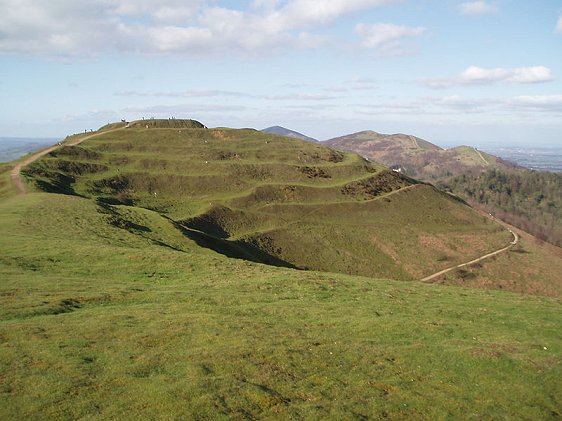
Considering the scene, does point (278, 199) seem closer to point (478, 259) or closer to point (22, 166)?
point (478, 259)

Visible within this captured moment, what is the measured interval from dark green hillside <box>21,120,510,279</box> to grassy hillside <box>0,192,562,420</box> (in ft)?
102

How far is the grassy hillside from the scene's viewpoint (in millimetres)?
14883

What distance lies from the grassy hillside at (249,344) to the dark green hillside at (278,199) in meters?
31.0

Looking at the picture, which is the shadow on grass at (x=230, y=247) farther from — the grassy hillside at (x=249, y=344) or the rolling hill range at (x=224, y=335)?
the grassy hillside at (x=249, y=344)

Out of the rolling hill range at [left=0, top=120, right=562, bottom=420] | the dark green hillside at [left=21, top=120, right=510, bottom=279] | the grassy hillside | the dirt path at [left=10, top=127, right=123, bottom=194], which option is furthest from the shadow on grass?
the dirt path at [left=10, top=127, right=123, bottom=194]

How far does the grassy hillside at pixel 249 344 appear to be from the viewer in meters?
14.9

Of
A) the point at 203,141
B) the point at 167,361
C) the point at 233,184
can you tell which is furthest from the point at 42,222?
the point at 203,141

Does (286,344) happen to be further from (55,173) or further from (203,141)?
(203,141)

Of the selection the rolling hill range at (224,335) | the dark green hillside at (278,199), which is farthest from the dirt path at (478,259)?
the rolling hill range at (224,335)

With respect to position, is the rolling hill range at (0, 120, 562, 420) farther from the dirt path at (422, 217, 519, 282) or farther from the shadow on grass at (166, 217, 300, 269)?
the dirt path at (422, 217, 519, 282)

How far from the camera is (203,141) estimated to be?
123688 mm

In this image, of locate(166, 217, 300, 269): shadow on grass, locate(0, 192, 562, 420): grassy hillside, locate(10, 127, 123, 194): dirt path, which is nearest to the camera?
locate(0, 192, 562, 420): grassy hillside

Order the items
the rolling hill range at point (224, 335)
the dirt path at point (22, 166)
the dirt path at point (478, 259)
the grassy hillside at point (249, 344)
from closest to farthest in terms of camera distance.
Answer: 1. the grassy hillside at point (249, 344)
2. the rolling hill range at point (224, 335)
3. the dirt path at point (22, 166)
4. the dirt path at point (478, 259)

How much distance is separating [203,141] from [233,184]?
27251mm
